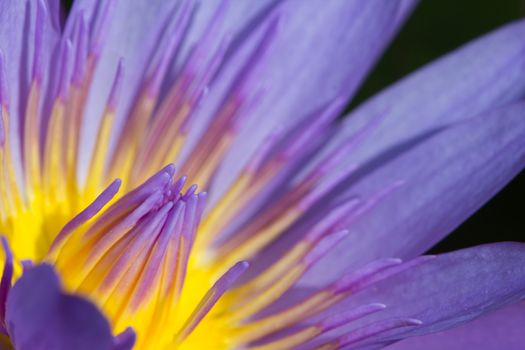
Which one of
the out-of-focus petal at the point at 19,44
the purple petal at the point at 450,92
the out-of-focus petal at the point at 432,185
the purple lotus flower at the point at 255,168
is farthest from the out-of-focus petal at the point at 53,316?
the purple petal at the point at 450,92

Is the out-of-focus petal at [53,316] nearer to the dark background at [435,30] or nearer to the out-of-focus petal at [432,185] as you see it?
the out-of-focus petal at [432,185]

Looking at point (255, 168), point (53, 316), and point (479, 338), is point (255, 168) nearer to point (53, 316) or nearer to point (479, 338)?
point (479, 338)

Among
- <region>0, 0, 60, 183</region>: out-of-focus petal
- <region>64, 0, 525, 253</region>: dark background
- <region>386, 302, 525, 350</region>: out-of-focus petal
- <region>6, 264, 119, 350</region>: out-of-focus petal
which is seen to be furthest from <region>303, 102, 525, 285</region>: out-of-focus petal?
<region>6, 264, 119, 350</region>: out-of-focus petal

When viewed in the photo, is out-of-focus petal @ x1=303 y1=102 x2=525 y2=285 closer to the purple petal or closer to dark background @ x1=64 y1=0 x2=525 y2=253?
the purple petal

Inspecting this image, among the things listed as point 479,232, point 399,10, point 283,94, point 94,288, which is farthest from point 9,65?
point 479,232

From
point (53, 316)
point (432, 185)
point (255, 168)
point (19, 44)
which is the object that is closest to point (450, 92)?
point (432, 185)

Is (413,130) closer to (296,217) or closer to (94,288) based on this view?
(296,217)
